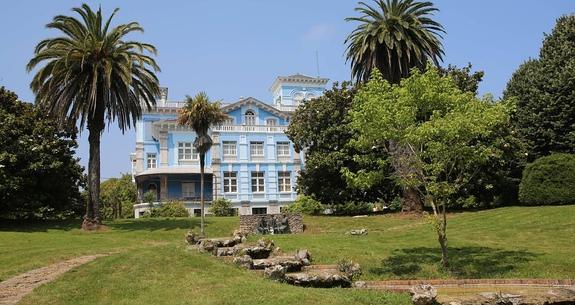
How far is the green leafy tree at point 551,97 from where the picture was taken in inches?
1362

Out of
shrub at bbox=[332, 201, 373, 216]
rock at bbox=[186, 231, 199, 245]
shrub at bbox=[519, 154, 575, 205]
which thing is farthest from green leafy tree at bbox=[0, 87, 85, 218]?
shrub at bbox=[519, 154, 575, 205]

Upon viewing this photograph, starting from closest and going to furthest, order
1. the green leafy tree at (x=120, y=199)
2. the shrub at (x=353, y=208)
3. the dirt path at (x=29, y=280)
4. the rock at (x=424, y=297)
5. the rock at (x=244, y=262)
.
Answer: the rock at (x=424, y=297) < the dirt path at (x=29, y=280) < the rock at (x=244, y=262) < the shrub at (x=353, y=208) < the green leafy tree at (x=120, y=199)

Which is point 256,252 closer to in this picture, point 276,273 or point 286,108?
point 276,273

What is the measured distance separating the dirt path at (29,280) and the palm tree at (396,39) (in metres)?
21.9

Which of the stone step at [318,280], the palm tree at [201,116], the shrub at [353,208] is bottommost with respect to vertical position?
the stone step at [318,280]

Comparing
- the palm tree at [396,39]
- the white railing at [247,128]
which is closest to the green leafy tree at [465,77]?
the palm tree at [396,39]

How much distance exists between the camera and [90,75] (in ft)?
105

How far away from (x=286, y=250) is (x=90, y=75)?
18057 millimetres

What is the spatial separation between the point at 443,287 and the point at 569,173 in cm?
1816

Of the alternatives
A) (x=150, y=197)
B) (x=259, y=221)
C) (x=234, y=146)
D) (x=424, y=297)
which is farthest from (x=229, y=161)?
(x=424, y=297)

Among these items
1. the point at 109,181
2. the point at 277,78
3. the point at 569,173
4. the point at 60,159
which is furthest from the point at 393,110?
the point at 109,181

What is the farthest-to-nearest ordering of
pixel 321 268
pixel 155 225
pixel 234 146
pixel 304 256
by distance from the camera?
pixel 234 146 < pixel 155 225 < pixel 304 256 < pixel 321 268

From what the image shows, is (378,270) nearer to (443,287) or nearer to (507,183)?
(443,287)

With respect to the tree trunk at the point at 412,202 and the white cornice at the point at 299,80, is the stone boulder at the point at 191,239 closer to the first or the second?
the tree trunk at the point at 412,202
